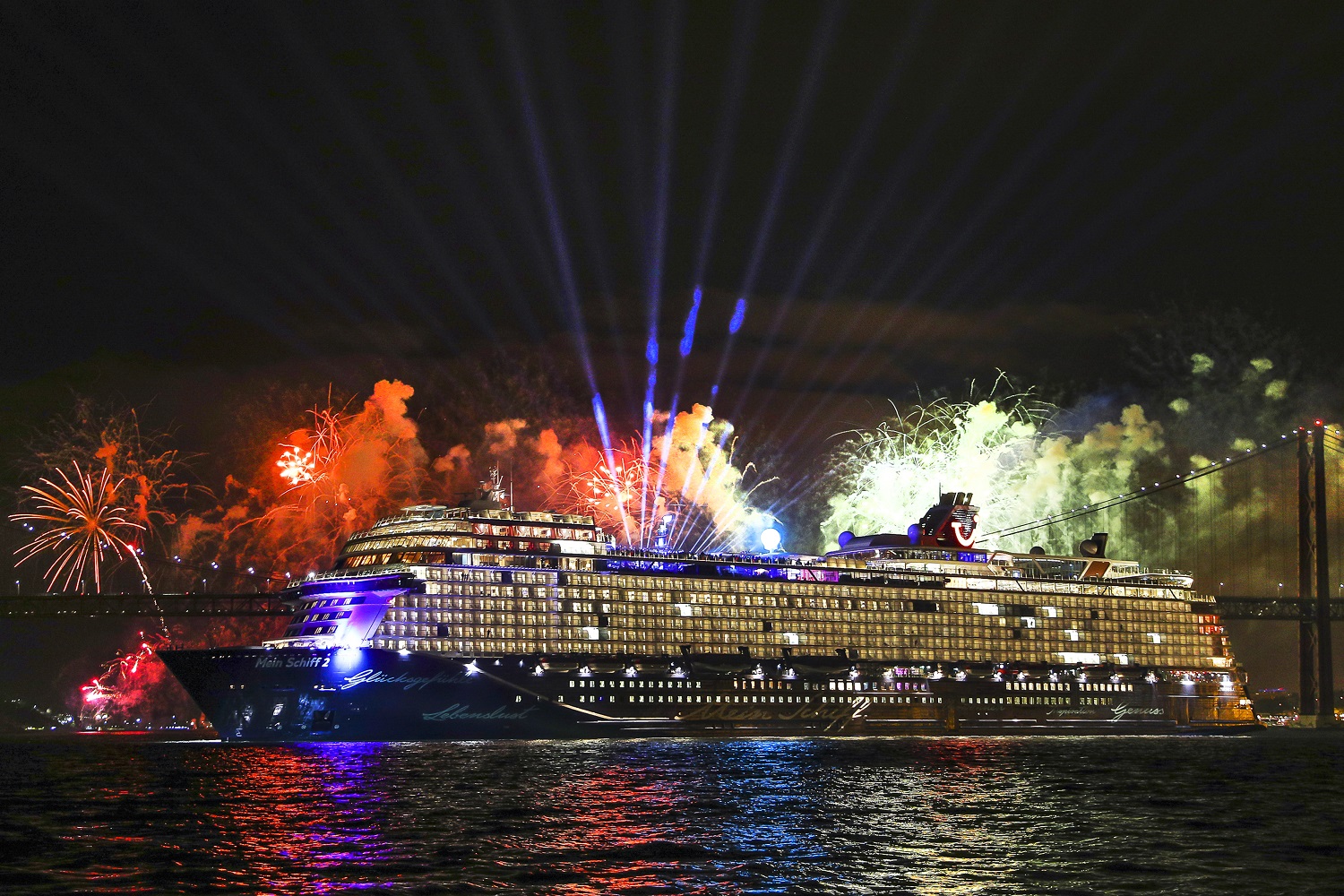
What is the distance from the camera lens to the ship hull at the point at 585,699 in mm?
77812

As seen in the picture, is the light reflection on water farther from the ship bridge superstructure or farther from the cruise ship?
the ship bridge superstructure

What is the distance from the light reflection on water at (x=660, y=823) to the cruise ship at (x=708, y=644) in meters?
5.16

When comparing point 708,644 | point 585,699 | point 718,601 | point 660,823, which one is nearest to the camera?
point 660,823

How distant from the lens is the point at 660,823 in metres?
45.8

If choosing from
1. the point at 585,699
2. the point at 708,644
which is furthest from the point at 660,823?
the point at 708,644

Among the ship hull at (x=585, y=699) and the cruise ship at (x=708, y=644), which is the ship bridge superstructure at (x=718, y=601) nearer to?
the cruise ship at (x=708, y=644)

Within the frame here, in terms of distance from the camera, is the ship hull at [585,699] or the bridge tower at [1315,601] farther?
the bridge tower at [1315,601]

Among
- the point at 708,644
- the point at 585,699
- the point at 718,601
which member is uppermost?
the point at 718,601

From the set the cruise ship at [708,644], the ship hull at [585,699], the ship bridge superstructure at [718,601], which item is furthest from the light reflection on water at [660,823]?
the ship bridge superstructure at [718,601]

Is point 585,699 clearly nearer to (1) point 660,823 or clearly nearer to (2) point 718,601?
(2) point 718,601

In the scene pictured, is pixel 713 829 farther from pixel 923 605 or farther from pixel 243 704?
pixel 923 605

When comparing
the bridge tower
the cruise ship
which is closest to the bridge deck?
the cruise ship

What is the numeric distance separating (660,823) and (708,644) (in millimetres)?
47714

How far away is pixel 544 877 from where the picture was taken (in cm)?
3584
